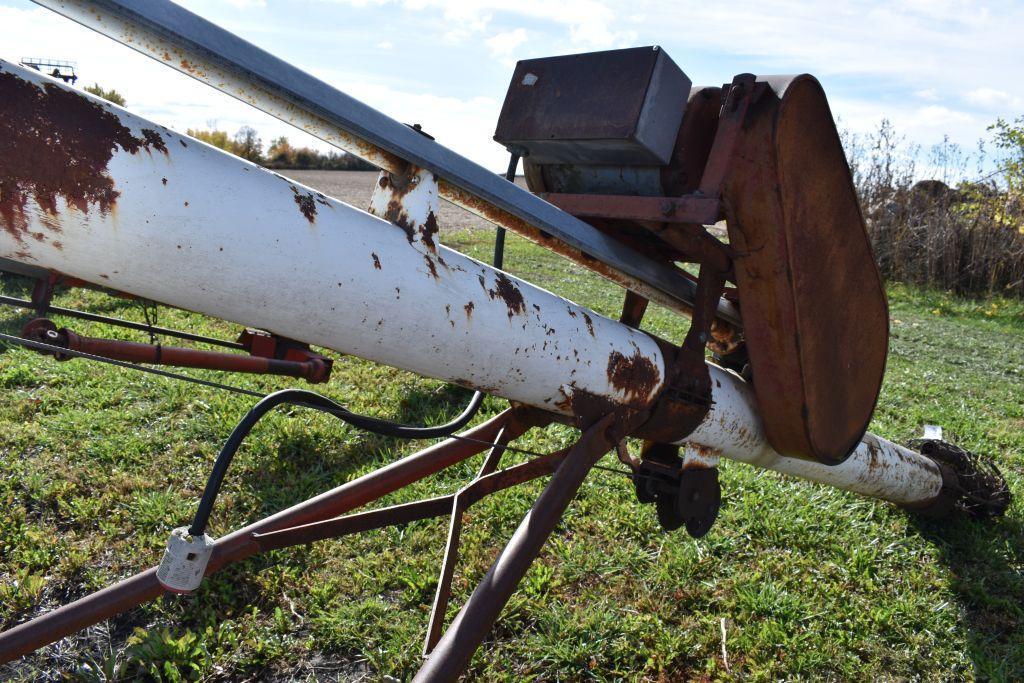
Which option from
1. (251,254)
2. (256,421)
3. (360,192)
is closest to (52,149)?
(251,254)

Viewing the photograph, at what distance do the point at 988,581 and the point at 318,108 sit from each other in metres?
Result: 3.17

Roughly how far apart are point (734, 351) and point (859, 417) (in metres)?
0.42

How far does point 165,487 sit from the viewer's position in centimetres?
325

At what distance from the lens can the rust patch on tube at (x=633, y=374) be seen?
185 centimetres

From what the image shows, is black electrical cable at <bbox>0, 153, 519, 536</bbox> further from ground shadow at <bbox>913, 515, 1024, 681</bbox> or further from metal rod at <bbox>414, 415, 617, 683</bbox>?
ground shadow at <bbox>913, 515, 1024, 681</bbox>

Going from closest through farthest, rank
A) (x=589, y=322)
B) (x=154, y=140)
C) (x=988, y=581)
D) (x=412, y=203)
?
(x=154, y=140) → (x=412, y=203) → (x=589, y=322) → (x=988, y=581)

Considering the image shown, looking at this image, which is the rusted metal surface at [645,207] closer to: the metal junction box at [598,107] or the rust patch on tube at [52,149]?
the metal junction box at [598,107]

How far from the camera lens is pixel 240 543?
6.92ft

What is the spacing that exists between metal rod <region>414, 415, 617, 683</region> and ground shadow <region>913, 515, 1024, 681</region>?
→ 1765mm

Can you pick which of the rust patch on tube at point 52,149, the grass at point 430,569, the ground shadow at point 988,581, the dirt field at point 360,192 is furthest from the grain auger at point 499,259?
the dirt field at point 360,192

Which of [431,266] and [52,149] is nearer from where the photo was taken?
[52,149]

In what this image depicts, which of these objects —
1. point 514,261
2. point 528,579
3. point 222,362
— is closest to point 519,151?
point 528,579

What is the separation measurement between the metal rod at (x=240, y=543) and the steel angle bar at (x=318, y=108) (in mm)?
714

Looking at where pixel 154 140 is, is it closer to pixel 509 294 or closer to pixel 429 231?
pixel 429 231
